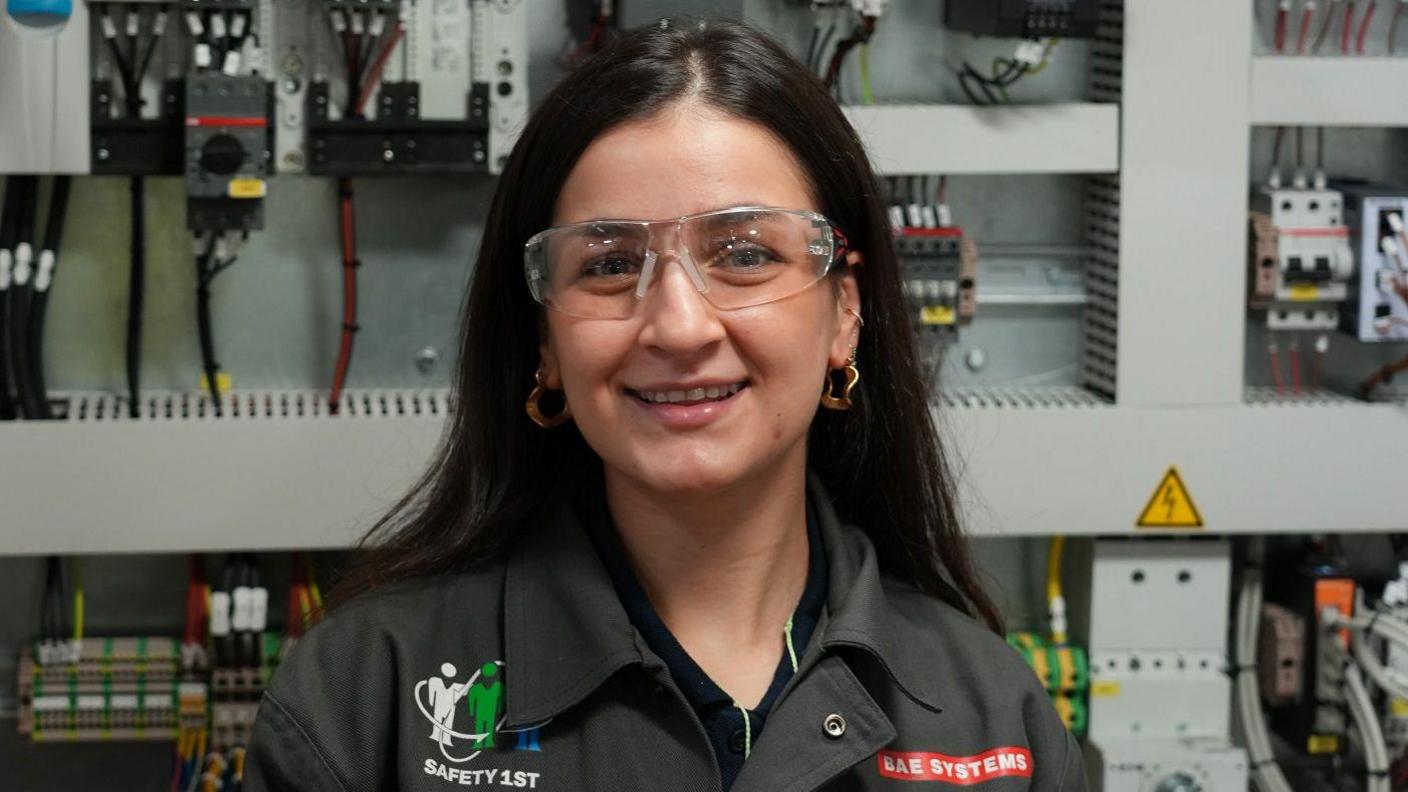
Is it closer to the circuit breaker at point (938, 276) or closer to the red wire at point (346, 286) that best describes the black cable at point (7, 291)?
the red wire at point (346, 286)

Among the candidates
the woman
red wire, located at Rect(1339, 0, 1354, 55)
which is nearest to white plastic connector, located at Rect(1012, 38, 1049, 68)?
red wire, located at Rect(1339, 0, 1354, 55)

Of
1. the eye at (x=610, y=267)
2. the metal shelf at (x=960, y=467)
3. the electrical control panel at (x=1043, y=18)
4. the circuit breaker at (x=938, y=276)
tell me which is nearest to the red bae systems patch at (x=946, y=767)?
the eye at (x=610, y=267)

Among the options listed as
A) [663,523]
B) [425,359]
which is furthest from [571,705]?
[425,359]

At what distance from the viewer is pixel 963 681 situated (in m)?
1.63

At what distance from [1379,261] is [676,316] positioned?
5.72 ft

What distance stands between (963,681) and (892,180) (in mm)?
1401

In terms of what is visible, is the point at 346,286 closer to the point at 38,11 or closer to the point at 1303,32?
the point at 38,11

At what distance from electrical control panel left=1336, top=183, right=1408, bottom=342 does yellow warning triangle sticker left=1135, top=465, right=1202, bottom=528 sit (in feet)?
1.23

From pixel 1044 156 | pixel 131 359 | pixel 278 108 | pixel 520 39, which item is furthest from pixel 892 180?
pixel 131 359

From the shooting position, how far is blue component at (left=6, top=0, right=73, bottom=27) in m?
2.40

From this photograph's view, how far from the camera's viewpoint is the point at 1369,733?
113 inches

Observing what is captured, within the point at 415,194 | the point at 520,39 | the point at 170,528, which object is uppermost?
the point at 520,39

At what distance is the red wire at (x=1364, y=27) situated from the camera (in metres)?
2.95

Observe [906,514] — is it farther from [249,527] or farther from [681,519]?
[249,527]
